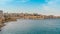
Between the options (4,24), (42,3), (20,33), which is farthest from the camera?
(4,24)

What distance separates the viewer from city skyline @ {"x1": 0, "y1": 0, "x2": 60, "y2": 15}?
4676 mm

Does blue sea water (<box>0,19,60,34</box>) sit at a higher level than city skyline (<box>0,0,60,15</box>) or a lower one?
lower

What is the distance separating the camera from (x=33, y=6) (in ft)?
15.7

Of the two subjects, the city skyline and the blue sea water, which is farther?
the blue sea water

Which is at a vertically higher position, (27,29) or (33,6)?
(33,6)

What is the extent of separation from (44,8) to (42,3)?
0.76 ft

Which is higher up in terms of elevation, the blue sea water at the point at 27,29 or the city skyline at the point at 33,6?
the city skyline at the point at 33,6

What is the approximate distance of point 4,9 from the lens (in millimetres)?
4777

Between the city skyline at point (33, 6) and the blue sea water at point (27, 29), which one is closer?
the city skyline at point (33, 6)

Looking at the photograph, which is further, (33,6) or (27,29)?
(27,29)

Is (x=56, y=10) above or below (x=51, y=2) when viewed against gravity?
below

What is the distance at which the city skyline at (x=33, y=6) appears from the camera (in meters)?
4.68

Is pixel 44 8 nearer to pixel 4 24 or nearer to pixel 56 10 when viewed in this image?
pixel 56 10

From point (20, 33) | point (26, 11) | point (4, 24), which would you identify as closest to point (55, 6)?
point (26, 11)
